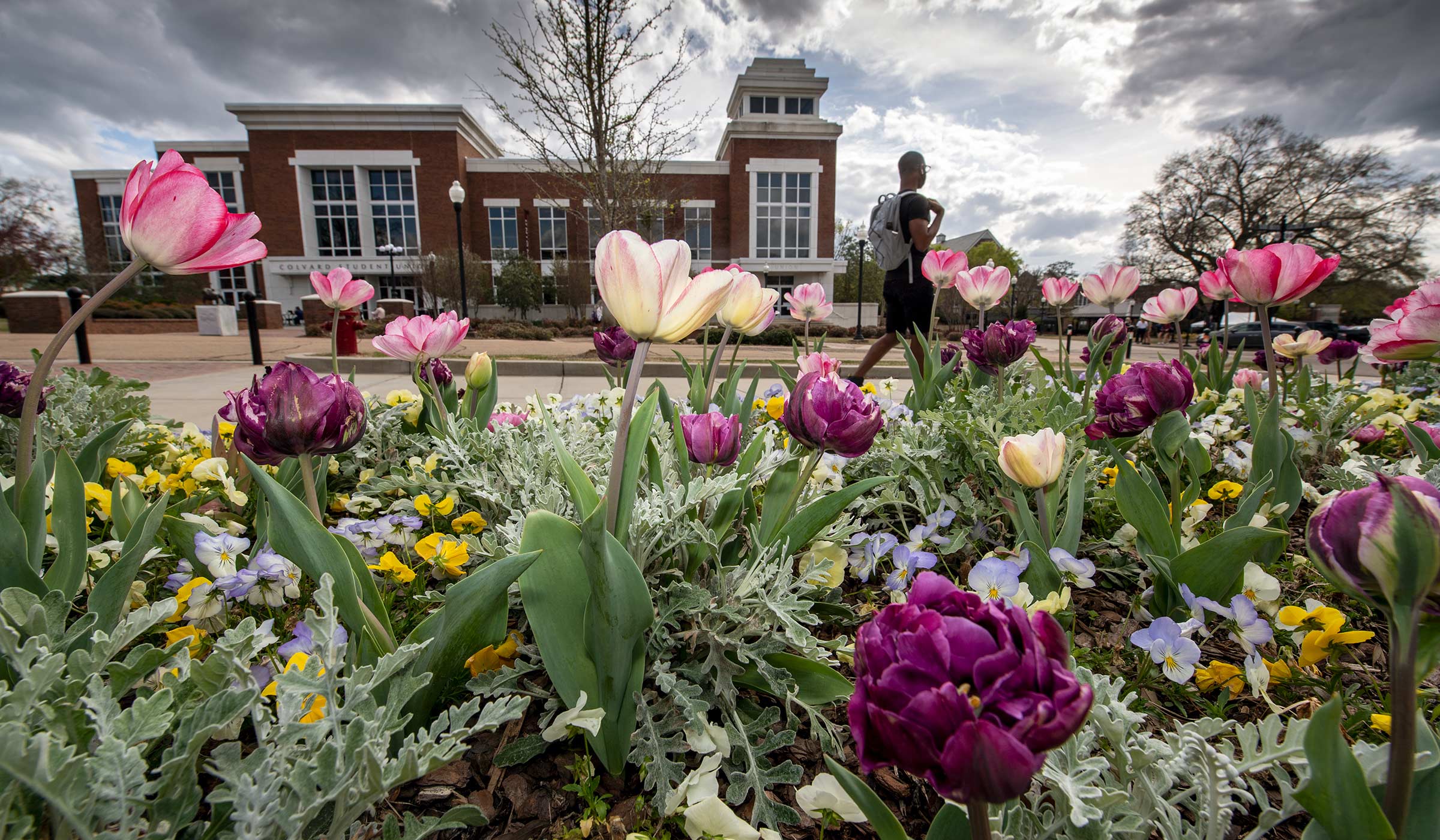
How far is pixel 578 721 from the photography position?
923 mm

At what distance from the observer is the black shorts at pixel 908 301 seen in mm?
5547

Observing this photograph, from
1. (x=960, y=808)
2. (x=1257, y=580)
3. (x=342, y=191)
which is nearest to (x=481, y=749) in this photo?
(x=960, y=808)

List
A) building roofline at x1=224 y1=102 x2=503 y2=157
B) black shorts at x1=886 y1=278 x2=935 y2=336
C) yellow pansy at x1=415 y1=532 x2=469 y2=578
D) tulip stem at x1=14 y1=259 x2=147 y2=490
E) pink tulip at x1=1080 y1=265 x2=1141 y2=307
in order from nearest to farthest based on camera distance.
A: tulip stem at x1=14 y1=259 x2=147 y2=490
yellow pansy at x1=415 y1=532 x2=469 y2=578
pink tulip at x1=1080 y1=265 x2=1141 y2=307
black shorts at x1=886 y1=278 x2=935 y2=336
building roofline at x1=224 y1=102 x2=503 y2=157

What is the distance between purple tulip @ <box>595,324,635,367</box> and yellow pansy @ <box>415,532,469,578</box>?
1182mm

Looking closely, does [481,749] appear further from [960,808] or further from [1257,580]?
[1257,580]

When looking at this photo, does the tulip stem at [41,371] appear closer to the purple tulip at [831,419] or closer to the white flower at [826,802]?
the purple tulip at [831,419]

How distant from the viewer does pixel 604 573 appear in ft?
3.07

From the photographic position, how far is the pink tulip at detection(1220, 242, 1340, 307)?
Answer: 5.94ft

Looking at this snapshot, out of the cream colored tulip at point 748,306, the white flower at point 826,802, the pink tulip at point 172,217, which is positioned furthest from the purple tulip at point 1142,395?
the pink tulip at point 172,217

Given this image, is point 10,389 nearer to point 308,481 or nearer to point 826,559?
point 308,481

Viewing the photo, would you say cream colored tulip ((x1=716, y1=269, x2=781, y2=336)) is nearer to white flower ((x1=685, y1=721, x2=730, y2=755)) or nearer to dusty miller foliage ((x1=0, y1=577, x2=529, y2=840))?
white flower ((x1=685, y1=721, x2=730, y2=755))

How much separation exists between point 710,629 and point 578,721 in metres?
0.32

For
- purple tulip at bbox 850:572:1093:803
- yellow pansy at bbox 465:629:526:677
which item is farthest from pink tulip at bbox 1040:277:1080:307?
purple tulip at bbox 850:572:1093:803

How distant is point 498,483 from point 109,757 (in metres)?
1.24
